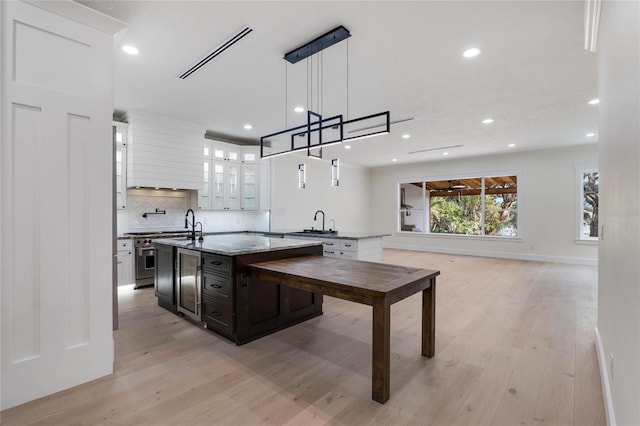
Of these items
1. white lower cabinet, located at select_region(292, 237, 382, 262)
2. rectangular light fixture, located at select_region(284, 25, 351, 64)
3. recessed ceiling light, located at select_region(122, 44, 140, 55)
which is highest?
recessed ceiling light, located at select_region(122, 44, 140, 55)

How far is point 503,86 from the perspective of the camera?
12.7ft

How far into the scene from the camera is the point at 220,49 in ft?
9.92

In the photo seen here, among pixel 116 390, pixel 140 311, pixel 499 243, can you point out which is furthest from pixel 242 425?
pixel 499 243

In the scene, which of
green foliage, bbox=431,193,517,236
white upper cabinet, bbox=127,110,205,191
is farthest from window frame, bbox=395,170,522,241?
white upper cabinet, bbox=127,110,205,191

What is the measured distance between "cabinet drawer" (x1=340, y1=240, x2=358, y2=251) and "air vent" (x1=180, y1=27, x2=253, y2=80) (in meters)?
3.07

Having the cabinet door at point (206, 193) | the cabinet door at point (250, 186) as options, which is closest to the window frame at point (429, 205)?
the cabinet door at point (250, 186)

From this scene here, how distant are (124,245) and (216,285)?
105 inches

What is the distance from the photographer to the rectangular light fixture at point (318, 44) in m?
2.69

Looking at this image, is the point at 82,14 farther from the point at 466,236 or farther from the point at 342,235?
the point at 466,236

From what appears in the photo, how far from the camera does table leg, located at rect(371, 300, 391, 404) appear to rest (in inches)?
78.7

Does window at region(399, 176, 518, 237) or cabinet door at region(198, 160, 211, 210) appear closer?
cabinet door at region(198, 160, 211, 210)

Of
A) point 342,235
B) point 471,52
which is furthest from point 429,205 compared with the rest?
point 471,52

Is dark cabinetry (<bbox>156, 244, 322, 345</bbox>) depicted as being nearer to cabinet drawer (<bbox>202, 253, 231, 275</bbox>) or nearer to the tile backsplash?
cabinet drawer (<bbox>202, 253, 231, 275</bbox>)

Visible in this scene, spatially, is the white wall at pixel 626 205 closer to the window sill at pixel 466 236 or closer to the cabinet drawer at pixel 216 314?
the cabinet drawer at pixel 216 314
